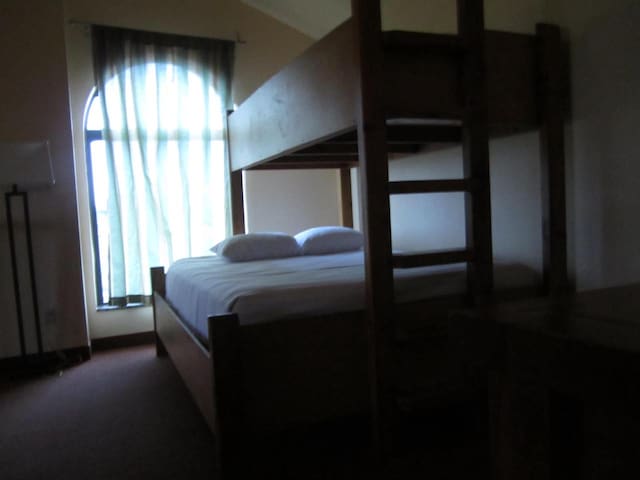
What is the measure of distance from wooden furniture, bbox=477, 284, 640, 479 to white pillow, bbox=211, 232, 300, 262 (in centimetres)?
236

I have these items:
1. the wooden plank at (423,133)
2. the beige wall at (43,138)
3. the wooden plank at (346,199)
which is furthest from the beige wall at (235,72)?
the wooden plank at (423,133)

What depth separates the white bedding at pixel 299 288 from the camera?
1.78 m

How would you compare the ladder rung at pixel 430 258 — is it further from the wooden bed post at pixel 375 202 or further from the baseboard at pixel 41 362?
the baseboard at pixel 41 362

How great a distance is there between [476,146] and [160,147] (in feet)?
9.11

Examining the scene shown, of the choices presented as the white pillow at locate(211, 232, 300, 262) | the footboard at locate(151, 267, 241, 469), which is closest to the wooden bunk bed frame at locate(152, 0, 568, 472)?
the footboard at locate(151, 267, 241, 469)

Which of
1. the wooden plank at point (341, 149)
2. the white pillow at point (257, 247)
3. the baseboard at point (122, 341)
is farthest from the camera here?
the baseboard at point (122, 341)

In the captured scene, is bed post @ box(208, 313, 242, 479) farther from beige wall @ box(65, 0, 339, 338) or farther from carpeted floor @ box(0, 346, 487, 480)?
beige wall @ box(65, 0, 339, 338)

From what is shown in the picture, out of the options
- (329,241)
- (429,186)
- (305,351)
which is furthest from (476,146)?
(329,241)

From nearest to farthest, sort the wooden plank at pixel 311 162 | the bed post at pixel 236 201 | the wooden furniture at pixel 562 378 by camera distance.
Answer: the wooden furniture at pixel 562 378 < the wooden plank at pixel 311 162 < the bed post at pixel 236 201

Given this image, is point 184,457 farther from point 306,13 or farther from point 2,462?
point 306,13

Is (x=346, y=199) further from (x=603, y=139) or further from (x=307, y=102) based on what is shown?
(x=603, y=139)

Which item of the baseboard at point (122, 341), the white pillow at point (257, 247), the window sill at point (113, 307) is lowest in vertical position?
the baseboard at point (122, 341)

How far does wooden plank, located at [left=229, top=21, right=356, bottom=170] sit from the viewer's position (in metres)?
1.83

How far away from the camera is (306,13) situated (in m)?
4.01
